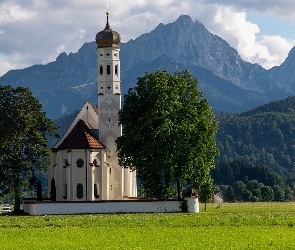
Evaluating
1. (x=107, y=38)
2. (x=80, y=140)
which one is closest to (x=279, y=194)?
(x=107, y=38)

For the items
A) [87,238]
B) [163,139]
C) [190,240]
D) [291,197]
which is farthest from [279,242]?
[291,197]

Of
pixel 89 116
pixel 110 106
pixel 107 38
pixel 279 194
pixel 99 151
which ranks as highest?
pixel 107 38

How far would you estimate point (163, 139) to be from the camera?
77.6 meters

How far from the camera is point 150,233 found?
47.7m

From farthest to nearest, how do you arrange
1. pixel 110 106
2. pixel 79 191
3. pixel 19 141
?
pixel 110 106, pixel 79 191, pixel 19 141

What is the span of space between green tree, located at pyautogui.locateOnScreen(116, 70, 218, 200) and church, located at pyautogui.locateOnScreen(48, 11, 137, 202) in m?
6.45

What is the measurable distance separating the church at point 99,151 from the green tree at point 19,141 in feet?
10.8

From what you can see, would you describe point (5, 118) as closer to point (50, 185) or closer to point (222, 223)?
point (50, 185)

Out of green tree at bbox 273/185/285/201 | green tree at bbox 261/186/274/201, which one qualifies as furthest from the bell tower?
green tree at bbox 273/185/285/201

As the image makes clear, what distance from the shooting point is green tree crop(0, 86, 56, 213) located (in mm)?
83750

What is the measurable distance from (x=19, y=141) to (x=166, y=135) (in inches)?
665

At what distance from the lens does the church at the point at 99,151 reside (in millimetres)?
87188

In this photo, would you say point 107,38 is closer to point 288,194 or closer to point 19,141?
point 19,141

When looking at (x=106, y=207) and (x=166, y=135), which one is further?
(x=106, y=207)
